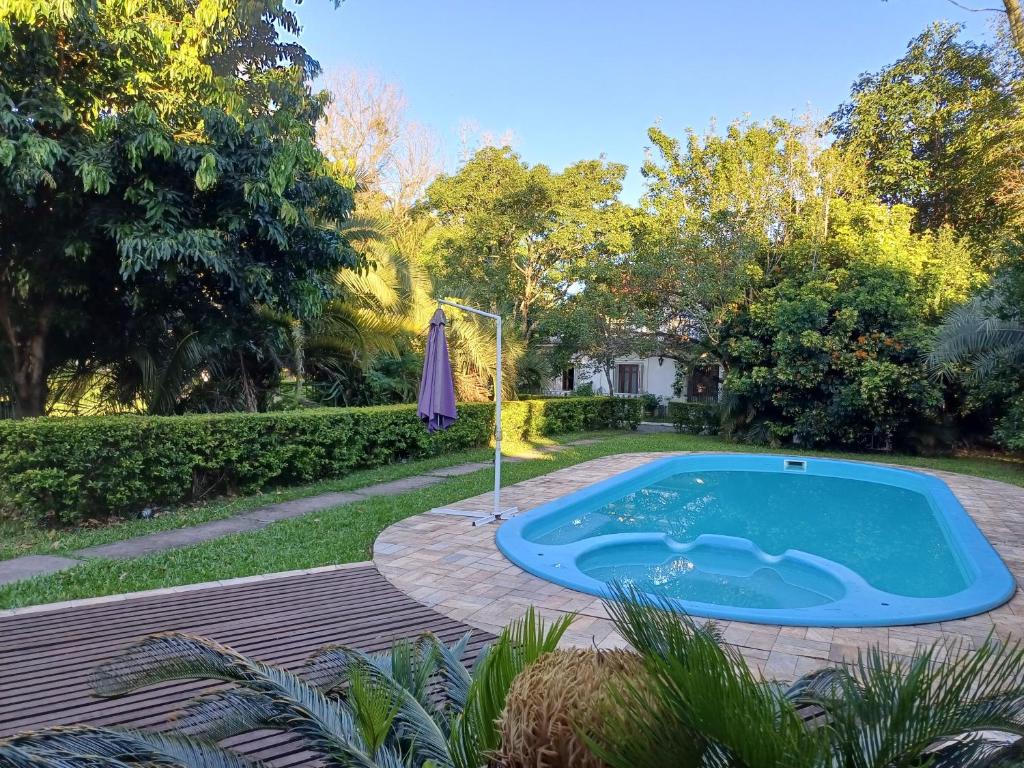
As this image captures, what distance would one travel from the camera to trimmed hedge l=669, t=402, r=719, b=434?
17969 millimetres

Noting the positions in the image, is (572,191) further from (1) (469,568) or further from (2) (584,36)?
(1) (469,568)

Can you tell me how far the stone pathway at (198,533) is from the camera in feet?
17.5

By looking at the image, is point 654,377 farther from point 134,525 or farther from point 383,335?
point 134,525

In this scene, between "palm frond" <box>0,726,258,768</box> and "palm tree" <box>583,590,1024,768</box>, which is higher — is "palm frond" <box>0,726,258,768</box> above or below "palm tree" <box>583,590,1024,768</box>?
below

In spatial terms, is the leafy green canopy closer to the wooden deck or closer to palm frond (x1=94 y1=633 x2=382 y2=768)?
the wooden deck

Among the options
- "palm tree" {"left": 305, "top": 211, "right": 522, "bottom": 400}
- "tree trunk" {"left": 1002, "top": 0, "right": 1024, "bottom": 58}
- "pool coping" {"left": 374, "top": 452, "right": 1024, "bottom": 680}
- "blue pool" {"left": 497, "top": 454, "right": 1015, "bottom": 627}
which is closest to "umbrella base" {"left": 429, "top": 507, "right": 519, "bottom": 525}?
"pool coping" {"left": 374, "top": 452, "right": 1024, "bottom": 680}

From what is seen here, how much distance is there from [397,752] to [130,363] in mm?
9312

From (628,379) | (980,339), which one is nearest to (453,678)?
(980,339)

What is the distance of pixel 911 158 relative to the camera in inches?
787

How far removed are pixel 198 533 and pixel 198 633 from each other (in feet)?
9.78

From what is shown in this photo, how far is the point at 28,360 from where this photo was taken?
27.9 ft

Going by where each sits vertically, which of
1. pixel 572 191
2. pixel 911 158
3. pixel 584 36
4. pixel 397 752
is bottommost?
pixel 397 752

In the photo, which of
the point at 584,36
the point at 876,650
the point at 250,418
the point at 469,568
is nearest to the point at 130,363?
the point at 250,418

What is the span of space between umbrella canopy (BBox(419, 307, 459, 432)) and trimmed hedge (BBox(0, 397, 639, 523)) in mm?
2751
